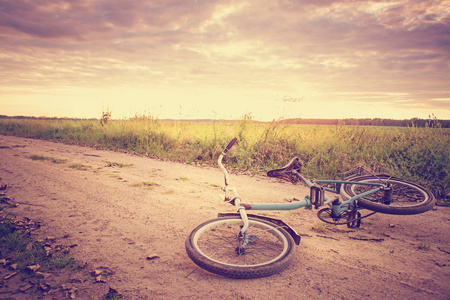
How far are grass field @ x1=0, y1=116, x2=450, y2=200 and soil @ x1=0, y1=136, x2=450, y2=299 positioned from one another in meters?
1.99

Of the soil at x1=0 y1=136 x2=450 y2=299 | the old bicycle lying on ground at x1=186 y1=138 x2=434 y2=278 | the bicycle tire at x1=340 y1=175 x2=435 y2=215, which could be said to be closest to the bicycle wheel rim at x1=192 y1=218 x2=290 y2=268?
the old bicycle lying on ground at x1=186 y1=138 x2=434 y2=278

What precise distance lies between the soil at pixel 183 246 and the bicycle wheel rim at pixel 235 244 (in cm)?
26

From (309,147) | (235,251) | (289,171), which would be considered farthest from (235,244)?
(309,147)

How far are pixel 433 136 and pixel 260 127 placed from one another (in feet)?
18.6

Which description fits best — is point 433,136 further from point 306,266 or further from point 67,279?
point 67,279


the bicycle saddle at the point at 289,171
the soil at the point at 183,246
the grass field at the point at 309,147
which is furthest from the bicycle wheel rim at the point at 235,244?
the grass field at the point at 309,147

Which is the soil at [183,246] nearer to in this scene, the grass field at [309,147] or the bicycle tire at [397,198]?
the bicycle tire at [397,198]

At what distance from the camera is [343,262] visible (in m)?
2.72

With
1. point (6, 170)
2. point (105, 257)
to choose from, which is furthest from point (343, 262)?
point (6, 170)

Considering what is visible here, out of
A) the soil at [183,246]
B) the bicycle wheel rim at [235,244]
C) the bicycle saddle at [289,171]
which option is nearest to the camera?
the soil at [183,246]

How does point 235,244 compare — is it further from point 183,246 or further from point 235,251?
point 183,246

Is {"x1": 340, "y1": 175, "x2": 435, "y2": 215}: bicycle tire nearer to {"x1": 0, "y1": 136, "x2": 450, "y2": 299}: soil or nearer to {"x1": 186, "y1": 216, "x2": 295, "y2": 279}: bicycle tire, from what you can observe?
{"x1": 0, "y1": 136, "x2": 450, "y2": 299}: soil

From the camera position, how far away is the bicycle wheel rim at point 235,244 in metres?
2.66

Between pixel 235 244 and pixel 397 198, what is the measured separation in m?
4.33
